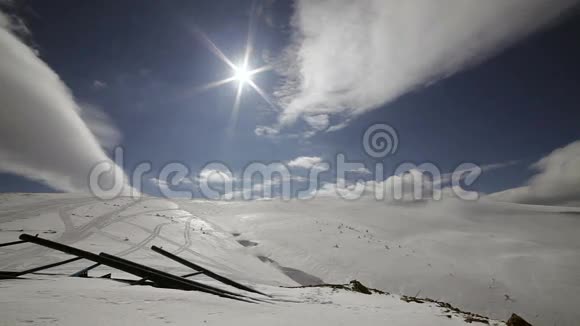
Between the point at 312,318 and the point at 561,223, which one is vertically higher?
the point at 312,318

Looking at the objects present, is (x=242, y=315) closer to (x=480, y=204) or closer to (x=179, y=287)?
(x=179, y=287)

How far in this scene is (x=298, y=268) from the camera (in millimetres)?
12148

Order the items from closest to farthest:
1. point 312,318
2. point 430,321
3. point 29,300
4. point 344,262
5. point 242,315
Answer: point 29,300
point 242,315
point 312,318
point 430,321
point 344,262

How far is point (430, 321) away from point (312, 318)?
172 centimetres

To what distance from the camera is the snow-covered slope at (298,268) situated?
108 inches

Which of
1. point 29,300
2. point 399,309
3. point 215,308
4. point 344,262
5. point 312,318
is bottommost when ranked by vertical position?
point 344,262

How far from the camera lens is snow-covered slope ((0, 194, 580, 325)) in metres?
2.74

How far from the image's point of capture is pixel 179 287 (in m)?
3.75

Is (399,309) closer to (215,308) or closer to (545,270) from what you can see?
(215,308)

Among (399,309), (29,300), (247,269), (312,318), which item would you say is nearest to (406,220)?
(247,269)

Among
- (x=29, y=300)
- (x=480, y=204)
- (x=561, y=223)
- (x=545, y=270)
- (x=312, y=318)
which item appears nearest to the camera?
(x=29, y=300)

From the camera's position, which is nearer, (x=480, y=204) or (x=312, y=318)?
(x=312, y=318)

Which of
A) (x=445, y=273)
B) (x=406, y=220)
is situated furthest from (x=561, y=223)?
(x=445, y=273)

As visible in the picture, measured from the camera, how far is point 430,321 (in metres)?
3.54
